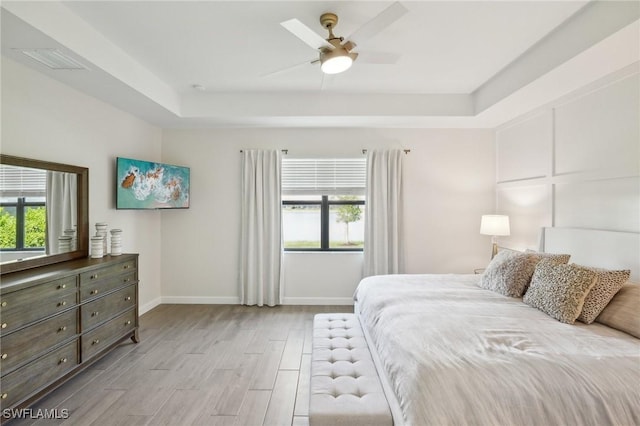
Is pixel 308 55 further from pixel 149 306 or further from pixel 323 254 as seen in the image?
pixel 149 306

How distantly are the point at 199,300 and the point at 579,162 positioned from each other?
4.83m

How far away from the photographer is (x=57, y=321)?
2148 mm

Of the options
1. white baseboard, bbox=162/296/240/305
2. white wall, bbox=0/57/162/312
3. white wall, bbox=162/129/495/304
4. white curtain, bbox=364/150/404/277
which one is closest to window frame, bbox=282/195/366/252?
white wall, bbox=162/129/495/304

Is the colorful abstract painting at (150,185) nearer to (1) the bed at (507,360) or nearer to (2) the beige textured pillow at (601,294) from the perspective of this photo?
(1) the bed at (507,360)

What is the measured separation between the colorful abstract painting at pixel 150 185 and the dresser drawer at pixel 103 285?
0.85m

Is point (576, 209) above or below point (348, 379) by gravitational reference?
above

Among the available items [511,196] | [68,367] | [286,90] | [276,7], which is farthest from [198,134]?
[511,196]

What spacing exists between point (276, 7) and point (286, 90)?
1.51 meters

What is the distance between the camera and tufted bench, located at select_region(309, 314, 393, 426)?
149 cm

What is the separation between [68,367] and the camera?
7.33 ft

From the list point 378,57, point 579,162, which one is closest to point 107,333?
point 378,57

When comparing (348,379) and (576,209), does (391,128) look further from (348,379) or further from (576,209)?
(348,379)

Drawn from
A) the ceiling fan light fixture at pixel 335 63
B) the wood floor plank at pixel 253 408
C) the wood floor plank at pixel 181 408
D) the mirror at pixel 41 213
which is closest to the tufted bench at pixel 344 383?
the wood floor plank at pixel 253 408

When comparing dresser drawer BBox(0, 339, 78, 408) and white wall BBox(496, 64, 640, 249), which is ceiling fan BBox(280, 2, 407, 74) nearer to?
white wall BBox(496, 64, 640, 249)
